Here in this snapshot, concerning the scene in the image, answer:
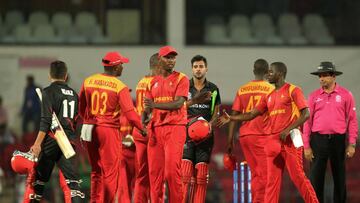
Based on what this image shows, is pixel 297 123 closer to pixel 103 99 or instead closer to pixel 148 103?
pixel 148 103

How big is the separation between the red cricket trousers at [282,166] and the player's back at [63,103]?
7.49 ft

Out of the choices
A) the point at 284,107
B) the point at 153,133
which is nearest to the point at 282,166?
the point at 284,107

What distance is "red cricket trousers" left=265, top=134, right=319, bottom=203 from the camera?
1116cm

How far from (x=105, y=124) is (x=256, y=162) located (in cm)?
218

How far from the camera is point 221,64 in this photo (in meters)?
20.5

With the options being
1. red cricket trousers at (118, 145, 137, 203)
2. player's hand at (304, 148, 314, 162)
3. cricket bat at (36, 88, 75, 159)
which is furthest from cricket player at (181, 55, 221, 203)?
cricket bat at (36, 88, 75, 159)

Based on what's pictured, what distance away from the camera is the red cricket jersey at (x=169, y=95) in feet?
36.1

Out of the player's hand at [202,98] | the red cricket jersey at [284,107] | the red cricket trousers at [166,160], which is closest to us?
the red cricket trousers at [166,160]

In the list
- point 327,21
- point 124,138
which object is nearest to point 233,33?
point 327,21

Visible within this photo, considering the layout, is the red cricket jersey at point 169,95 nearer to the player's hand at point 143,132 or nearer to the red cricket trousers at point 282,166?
the player's hand at point 143,132

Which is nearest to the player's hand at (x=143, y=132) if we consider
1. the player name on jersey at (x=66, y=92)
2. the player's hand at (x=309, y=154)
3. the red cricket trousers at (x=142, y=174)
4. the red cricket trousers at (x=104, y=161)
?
the red cricket trousers at (x=142, y=174)

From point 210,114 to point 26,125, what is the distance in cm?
837

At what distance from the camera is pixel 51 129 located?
36.0ft

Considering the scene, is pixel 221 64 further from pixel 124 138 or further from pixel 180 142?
pixel 180 142
